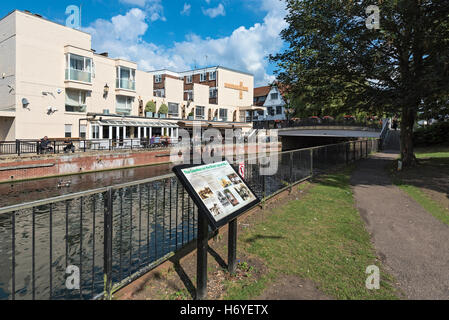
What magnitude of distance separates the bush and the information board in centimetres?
3388

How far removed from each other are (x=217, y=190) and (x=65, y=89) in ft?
90.6

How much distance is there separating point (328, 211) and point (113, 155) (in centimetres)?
2008

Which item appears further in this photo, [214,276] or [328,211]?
[328,211]

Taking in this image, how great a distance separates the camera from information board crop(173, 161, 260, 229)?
3.18 m

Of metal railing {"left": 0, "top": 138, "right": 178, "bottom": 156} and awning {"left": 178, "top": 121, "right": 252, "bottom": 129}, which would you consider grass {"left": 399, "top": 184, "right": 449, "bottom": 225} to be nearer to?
metal railing {"left": 0, "top": 138, "right": 178, "bottom": 156}

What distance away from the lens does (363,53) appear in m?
13.6

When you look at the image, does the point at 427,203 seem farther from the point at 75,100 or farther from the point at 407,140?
the point at 75,100

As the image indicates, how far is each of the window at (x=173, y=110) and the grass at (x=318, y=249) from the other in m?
33.1

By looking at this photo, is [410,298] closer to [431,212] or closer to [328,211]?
[328,211]

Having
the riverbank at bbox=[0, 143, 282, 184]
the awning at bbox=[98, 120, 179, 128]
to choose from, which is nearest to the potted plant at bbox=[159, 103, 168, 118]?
the awning at bbox=[98, 120, 179, 128]
